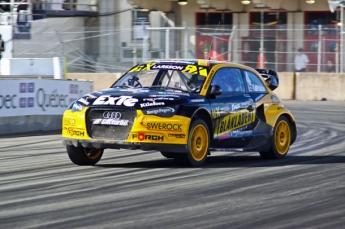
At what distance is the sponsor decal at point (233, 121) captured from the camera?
1084 centimetres

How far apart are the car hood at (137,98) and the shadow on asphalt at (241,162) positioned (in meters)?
0.93

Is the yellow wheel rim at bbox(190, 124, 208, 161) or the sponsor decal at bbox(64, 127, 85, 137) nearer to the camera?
the sponsor decal at bbox(64, 127, 85, 137)

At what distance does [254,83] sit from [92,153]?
2.74 m

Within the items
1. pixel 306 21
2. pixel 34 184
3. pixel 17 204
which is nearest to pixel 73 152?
pixel 34 184

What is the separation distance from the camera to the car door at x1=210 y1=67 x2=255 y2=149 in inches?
426

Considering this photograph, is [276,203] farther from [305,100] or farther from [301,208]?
[305,100]

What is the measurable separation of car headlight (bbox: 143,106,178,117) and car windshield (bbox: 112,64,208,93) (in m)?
0.77

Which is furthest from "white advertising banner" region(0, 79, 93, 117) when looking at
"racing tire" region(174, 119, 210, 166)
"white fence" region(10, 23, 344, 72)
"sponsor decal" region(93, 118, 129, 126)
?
"white fence" region(10, 23, 344, 72)

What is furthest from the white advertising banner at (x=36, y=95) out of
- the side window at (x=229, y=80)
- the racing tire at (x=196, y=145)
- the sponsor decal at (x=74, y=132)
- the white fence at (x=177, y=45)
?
the white fence at (x=177, y=45)

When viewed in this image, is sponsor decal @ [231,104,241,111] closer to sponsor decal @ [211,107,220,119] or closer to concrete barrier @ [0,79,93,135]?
sponsor decal @ [211,107,220,119]

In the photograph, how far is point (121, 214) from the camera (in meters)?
6.88

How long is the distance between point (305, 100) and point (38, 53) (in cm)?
940

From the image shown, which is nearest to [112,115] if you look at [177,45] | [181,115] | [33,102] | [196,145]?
[181,115]

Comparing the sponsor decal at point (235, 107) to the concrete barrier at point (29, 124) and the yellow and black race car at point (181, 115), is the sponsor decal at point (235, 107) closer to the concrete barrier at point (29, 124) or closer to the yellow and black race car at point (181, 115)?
the yellow and black race car at point (181, 115)
